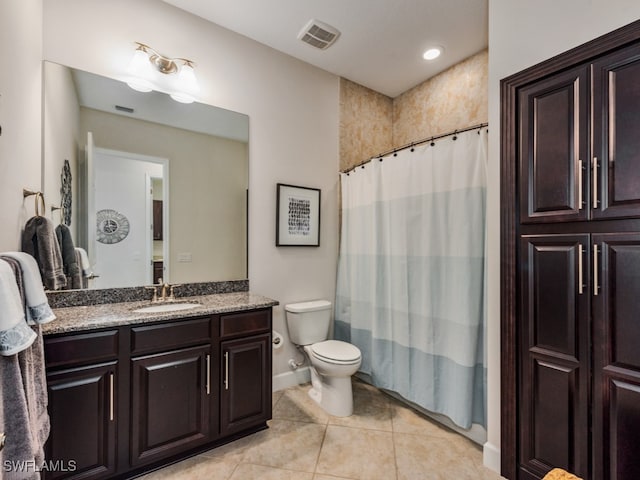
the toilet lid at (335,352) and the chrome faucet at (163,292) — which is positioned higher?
the chrome faucet at (163,292)

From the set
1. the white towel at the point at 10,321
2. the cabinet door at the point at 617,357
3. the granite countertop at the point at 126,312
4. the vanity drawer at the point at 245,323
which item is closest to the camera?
the white towel at the point at 10,321

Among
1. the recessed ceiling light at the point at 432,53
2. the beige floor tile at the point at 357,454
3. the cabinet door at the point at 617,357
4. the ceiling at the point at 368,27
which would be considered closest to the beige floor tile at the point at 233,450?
the beige floor tile at the point at 357,454

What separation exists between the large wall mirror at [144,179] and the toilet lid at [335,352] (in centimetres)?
83

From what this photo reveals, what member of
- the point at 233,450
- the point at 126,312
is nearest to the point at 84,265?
the point at 126,312

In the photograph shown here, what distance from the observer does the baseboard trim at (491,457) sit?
5.20 feet

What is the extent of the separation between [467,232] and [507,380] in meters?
0.84

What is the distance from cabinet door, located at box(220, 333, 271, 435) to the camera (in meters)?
1.75

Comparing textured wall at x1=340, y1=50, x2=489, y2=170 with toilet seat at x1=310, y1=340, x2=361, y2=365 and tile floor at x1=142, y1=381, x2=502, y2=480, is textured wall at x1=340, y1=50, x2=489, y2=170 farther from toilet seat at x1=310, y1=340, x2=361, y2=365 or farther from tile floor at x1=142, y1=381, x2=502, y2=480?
tile floor at x1=142, y1=381, x2=502, y2=480

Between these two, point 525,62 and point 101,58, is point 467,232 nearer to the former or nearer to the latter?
point 525,62

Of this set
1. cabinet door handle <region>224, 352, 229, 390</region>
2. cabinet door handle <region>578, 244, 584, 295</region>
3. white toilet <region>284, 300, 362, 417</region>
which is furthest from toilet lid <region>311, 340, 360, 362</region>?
cabinet door handle <region>578, 244, 584, 295</region>

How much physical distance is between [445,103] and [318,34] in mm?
1280

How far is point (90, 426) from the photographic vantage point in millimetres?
1391

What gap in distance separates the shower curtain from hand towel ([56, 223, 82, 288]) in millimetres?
1979

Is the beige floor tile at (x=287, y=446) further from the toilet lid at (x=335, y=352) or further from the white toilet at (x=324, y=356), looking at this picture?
the toilet lid at (x=335, y=352)
